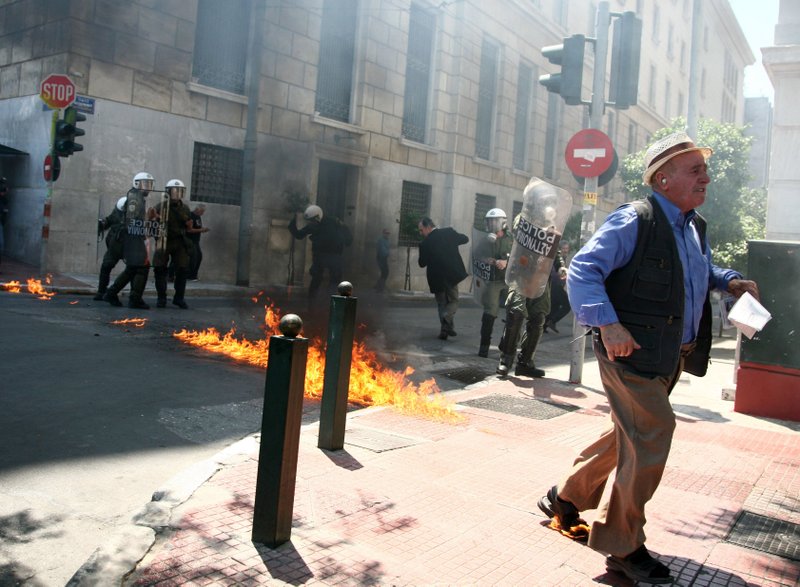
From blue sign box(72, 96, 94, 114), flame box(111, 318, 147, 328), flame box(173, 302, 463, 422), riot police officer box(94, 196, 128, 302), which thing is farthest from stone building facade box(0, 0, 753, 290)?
flame box(173, 302, 463, 422)

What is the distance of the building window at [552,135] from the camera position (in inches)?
1123

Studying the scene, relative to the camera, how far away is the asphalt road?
10.8 feet

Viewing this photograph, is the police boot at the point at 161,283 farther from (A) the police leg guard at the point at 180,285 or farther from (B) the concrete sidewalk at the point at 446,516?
(B) the concrete sidewalk at the point at 446,516

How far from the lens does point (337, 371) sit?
180 inches

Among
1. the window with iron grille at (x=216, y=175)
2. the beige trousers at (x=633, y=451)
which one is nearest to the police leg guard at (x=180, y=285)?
the window with iron grille at (x=216, y=175)

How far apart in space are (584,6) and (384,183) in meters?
9.65

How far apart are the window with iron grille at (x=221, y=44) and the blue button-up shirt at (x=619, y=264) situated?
1240 centimetres

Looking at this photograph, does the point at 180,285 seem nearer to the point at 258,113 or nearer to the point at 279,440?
the point at 258,113

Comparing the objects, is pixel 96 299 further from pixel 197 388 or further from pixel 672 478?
pixel 672 478

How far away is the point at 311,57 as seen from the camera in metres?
15.8

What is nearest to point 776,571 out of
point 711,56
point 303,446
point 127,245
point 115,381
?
point 303,446

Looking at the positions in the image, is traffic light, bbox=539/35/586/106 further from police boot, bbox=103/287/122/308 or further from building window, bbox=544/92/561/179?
building window, bbox=544/92/561/179

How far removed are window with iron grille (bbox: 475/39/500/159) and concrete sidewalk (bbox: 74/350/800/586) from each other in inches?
748

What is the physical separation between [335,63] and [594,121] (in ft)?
34.8
